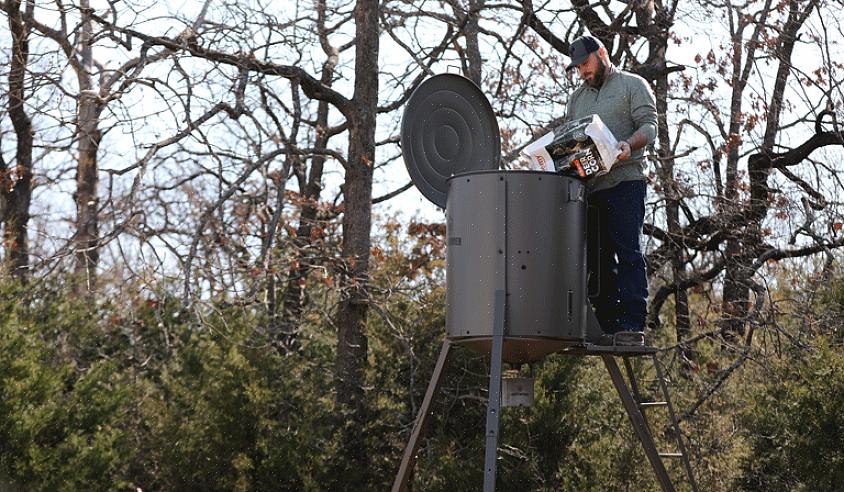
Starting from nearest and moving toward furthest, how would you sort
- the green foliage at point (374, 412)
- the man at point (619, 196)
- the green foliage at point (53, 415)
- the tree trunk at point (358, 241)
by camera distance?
the man at point (619, 196) → the green foliage at point (374, 412) → the green foliage at point (53, 415) → the tree trunk at point (358, 241)

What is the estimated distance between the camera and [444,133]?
6.11m

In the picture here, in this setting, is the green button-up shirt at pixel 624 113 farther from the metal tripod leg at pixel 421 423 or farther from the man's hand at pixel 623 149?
the metal tripod leg at pixel 421 423

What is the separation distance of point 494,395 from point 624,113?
175 centimetres

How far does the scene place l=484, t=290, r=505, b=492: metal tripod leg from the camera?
491 cm

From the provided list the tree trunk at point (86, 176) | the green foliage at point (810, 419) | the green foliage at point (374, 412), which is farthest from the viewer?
the tree trunk at point (86, 176)

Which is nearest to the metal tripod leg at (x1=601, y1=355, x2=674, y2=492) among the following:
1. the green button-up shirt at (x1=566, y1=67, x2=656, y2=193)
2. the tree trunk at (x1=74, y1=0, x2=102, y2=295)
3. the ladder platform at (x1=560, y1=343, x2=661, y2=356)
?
the ladder platform at (x1=560, y1=343, x2=661, y2=356)

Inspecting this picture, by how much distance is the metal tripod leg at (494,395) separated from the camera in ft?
16.1

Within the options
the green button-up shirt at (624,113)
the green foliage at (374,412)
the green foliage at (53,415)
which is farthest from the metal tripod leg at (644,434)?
the green foliage at (53,415)

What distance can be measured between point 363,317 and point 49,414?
334 centimetres

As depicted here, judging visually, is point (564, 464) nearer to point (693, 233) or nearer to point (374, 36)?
point (693, 233)

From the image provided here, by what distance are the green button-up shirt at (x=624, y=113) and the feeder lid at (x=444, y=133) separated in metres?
0.67

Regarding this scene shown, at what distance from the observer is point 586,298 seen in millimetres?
5508

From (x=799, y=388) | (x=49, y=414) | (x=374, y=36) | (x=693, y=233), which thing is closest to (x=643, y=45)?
(x=693, y=233)

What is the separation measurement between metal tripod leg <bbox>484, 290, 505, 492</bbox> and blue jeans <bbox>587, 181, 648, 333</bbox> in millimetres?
832
